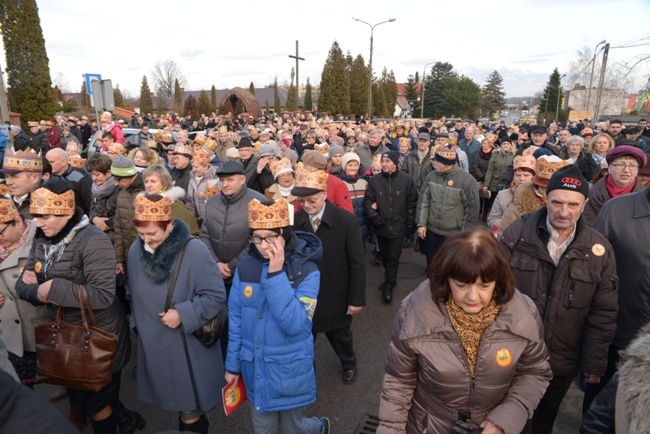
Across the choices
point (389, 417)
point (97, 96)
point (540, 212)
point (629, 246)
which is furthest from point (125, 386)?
point (97, 96)

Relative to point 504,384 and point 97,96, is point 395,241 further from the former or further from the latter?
point 97,96

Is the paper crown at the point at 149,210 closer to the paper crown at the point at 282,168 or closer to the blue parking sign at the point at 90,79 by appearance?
the paper crown at the point at 282,168

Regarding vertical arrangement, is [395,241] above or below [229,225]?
below

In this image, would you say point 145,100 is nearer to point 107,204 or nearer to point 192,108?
point 192,108

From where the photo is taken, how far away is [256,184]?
725 centimetres

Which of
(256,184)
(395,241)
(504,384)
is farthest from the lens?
(256,184)

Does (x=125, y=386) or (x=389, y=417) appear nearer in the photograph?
(x=389, y=417)

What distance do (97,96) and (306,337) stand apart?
30.9ft

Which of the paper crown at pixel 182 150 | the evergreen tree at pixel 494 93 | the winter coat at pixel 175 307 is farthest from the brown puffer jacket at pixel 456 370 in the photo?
the evergreen tree at pixel 494 93

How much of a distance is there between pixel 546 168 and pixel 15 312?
185 inches

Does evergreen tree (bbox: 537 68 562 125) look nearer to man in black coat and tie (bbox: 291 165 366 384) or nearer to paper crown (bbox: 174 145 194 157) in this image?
paper crown (bbox: 174 145 194 157)

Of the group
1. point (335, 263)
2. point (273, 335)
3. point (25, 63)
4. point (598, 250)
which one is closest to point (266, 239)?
point (273, 335)

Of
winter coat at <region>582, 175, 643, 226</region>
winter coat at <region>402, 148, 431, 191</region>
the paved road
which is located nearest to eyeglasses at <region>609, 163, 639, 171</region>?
winter coat at <region>582, 175, 643, 226</region>

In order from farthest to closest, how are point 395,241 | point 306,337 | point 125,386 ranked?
point 395,241, point 125,386, point 306,337
